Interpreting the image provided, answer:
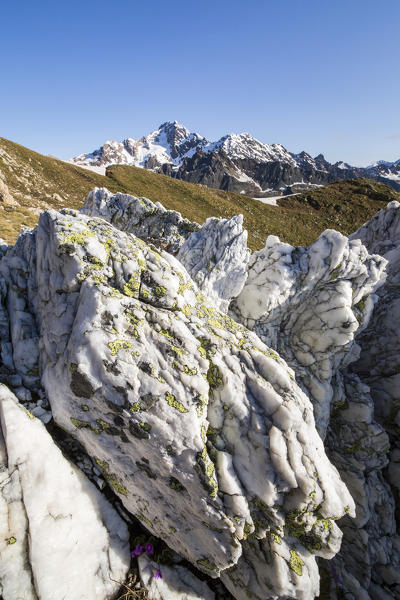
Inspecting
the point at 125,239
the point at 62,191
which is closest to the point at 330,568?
the point at 125,239

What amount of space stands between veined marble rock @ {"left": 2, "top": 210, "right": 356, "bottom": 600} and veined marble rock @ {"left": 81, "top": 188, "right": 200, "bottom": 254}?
11.2 m

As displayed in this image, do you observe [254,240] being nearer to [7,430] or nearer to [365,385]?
[365,385]

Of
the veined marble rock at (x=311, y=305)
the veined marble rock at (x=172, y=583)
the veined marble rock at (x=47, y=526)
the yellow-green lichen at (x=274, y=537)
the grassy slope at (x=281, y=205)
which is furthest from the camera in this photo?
→ the grassy slope at (x=281, y=205)

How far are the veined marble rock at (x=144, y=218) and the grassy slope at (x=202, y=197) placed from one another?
2299cm

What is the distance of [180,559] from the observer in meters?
6.86

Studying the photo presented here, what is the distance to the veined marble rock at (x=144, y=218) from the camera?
62.5 ft

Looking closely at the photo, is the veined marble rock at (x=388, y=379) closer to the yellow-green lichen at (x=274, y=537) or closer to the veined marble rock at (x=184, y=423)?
the veined marble rock at (x=184, y=423)

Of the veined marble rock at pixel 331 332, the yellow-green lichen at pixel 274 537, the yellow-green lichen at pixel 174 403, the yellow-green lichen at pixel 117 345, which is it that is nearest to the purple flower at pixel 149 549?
the yellow-green lichen at pixel 274 537

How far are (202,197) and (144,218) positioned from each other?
44.2 m

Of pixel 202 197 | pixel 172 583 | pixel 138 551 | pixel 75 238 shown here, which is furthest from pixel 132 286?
pixel 202 197

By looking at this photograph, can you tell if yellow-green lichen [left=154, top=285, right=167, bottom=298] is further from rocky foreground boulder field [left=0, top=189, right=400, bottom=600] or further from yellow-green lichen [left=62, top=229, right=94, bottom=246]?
yellow-green lichen [left=62, top=229, right=94, bottom=246]

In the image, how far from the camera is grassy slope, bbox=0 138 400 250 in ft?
162

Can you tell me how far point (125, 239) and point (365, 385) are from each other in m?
14.0

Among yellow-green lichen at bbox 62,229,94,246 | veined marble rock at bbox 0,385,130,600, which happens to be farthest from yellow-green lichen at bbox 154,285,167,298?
veined marble rock at bbox 0,385,130,600
